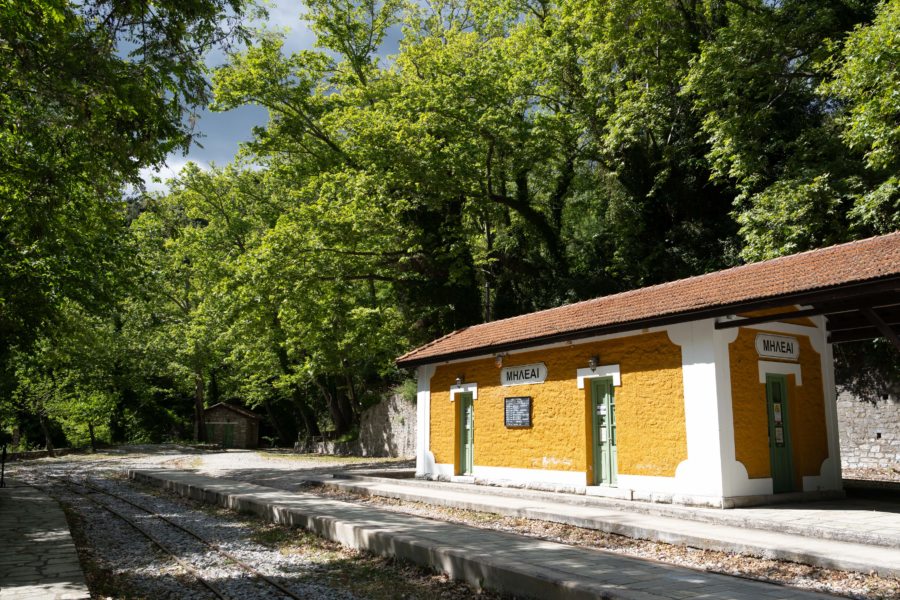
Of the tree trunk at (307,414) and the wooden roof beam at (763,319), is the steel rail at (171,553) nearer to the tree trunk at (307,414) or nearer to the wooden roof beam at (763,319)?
the wooden roof beam at (763,319)

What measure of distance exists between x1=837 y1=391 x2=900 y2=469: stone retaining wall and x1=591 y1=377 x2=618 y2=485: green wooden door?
349 inches

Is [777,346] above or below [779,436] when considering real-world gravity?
above

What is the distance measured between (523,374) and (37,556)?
9164 mm

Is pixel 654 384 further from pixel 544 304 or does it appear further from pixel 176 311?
pixel 176 311

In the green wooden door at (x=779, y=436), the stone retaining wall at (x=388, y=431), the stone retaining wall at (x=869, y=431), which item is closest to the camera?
the green wooden door at (x=779, y=436)

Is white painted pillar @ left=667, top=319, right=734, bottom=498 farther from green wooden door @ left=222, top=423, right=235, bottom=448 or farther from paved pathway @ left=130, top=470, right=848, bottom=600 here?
green wooden door @ left=222, top=423, right=235, bottom=448

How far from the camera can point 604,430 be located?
12570mm

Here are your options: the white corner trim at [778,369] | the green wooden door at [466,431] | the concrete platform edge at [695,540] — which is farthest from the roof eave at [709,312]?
the concrete platform edge at [695,540]

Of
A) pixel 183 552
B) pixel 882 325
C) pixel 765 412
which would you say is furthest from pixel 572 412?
pixel 183 552

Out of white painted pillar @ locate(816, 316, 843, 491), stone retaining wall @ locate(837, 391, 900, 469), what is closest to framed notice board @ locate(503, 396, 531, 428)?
white painted pillar @ locate(816, 316, 843, 491)

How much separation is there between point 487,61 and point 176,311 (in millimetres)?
27034

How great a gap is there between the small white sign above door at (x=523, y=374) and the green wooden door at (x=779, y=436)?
424 centimetres

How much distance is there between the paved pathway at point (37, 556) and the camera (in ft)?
21.0

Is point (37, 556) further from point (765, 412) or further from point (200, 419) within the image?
point (200, 419)
